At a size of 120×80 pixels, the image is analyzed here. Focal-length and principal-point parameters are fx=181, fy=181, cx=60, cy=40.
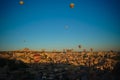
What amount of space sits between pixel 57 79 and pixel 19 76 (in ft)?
16.3

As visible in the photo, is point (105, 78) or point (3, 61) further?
point (3, 61)

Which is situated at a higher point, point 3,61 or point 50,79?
point 3,61

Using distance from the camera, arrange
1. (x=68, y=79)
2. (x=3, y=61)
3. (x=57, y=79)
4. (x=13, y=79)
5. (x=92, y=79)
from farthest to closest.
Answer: (x=3, y=61), (x=57, y=79), (x=68, y=79), (x=92, y=79), (x=13, y=79)

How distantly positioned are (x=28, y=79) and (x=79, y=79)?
536 centimetres

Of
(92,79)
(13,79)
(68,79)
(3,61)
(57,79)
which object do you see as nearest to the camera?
(13,79)

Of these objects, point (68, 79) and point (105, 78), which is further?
point (68, 79)

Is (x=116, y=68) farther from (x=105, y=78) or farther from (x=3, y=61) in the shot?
(x=3, y=61)

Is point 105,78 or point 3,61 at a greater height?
point 3,61

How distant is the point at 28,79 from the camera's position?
18.9 m

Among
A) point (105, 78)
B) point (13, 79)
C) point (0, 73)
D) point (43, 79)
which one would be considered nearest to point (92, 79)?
point (105, 78)

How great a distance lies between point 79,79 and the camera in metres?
19.2

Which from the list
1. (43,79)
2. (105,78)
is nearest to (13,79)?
(43,79)

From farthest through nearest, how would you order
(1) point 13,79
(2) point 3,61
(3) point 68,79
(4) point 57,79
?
(2) point 3,61 → (4) point 57,79 → (3) point 68,79 → (1) point 13,79

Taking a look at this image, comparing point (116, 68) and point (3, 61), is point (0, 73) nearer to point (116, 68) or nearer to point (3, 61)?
point (3, 61)
